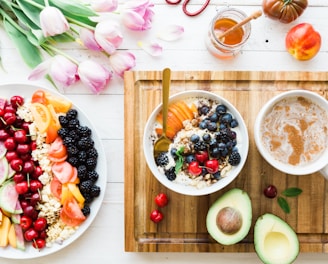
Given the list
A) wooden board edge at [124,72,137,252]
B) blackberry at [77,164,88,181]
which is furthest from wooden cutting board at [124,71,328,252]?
blackberry at [77,164,88,181]

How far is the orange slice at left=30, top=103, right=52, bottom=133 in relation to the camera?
1284mm

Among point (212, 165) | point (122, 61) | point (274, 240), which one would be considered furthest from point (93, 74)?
point (274, 240)

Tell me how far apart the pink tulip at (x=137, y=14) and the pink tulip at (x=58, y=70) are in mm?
182

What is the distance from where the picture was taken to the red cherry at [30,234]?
4.24 feet

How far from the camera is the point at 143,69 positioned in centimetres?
135

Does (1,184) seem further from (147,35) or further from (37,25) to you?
(147,35)

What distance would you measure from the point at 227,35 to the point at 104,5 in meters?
0.32

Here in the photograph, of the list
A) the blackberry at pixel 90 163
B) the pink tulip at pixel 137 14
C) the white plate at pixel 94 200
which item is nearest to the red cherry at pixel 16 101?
the white plate at pixel 94 200

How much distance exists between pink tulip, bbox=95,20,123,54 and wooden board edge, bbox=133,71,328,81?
97mm

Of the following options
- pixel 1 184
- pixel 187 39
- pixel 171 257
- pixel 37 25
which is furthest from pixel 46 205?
pixel 187 39

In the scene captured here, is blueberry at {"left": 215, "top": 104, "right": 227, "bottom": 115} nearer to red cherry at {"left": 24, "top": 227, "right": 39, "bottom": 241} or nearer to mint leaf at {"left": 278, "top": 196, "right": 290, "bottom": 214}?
mint leaf at {"left": 278, "top": 196, "right": 290, "bottom": 214}

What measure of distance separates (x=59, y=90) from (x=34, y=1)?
237mm

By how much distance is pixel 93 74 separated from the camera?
51.1 inches

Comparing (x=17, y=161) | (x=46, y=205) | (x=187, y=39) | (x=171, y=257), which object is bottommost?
(x=171, y=257)
